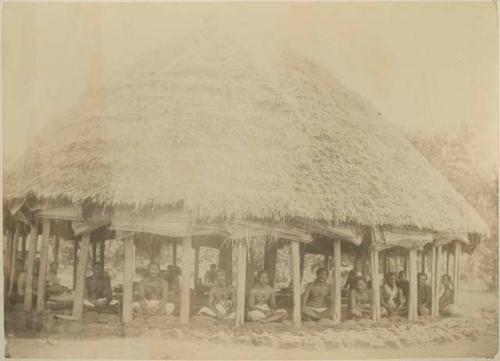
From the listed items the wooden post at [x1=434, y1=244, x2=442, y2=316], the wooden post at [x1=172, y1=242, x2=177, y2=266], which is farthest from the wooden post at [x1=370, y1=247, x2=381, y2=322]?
the wooden post at [x1=172, y1=242, x2=177, y2=266]

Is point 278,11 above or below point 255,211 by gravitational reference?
above

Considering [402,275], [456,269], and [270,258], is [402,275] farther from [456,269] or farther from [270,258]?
[270,258]

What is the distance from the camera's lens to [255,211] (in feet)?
14.1

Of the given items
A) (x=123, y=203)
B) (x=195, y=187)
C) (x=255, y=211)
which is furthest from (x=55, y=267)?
(x=255, y=211)

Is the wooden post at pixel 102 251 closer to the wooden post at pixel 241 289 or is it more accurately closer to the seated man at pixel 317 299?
the wooden post at pixel 241 289

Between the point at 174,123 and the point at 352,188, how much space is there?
4.43ft

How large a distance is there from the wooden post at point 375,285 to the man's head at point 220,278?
1080 mm

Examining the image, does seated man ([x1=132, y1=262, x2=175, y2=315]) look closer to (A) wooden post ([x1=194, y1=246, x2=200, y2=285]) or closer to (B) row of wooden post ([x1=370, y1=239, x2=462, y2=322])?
(A) wooden post ([x1=194, y1=246, x2=200, y2=285])

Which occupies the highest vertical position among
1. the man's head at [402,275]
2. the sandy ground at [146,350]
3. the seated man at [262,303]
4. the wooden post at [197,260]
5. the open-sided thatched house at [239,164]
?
the open-sided thatched house at [239,164]

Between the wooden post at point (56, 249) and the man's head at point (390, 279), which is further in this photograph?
the man's head at point (390, 279)

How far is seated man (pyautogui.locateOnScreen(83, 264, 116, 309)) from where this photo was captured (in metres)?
4.35

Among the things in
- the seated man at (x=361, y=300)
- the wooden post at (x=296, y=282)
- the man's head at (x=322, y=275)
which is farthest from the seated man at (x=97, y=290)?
the seated man at (x=361, y=300)

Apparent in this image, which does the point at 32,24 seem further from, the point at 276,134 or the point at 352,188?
the point at 352,188

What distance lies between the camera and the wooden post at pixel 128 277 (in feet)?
14.3
